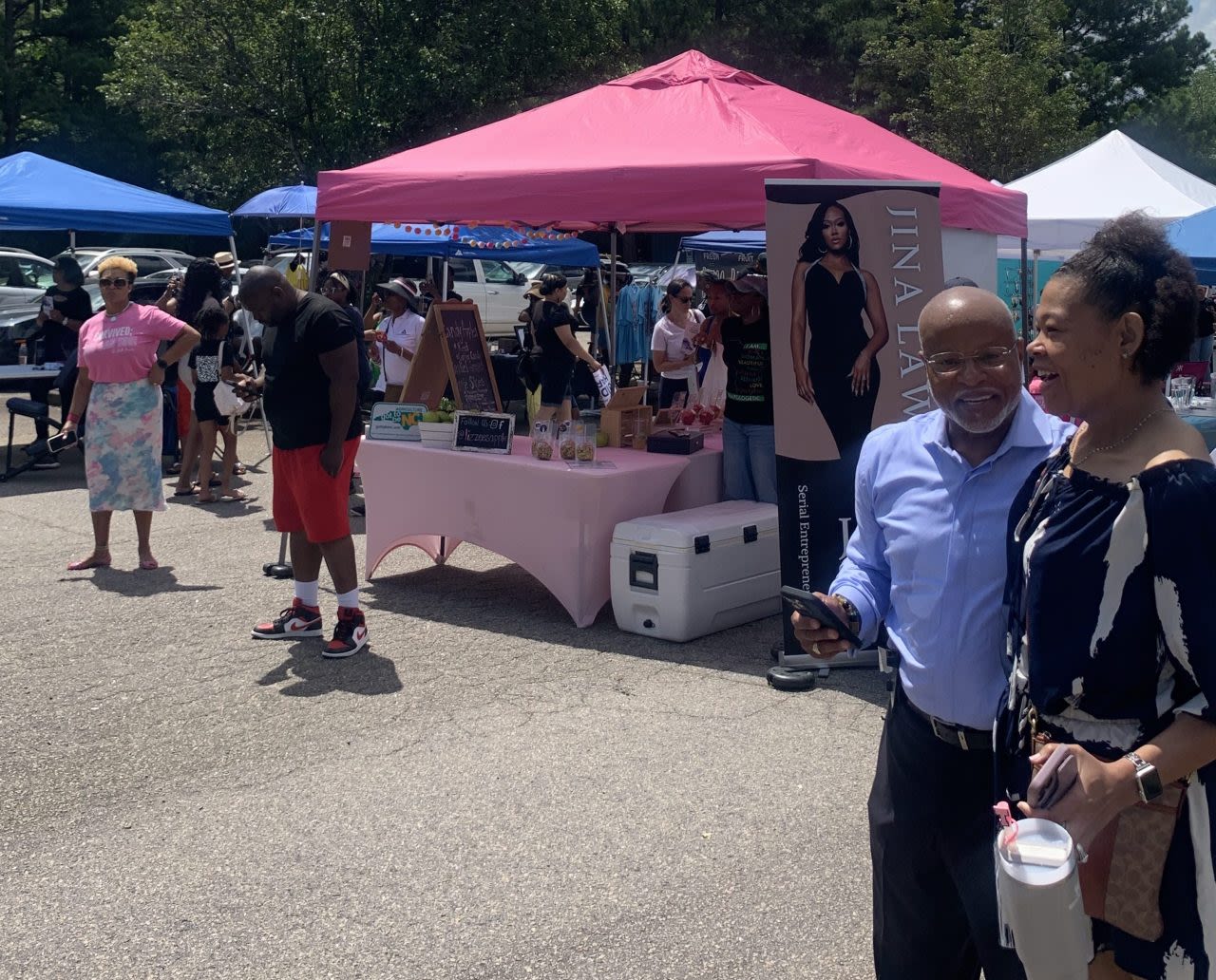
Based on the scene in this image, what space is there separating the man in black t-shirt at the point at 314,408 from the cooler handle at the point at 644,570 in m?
1.39

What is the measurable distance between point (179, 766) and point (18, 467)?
832cm

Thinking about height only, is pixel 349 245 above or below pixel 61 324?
above

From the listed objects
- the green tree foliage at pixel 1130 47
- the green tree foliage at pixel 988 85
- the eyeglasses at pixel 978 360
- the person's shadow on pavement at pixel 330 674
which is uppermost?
the green tree foliage at pixel 1130 47

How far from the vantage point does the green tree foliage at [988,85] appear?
2723 centimetres

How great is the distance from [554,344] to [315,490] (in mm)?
5240

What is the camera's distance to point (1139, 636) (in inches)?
79.0

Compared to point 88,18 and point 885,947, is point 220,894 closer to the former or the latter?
point 885,947

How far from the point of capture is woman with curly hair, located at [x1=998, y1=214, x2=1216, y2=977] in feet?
6.44

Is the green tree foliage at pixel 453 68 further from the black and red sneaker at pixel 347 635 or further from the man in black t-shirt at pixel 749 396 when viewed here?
the black and red sneaker at pixel 347 635

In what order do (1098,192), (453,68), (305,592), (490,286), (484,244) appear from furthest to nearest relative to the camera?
(490,286), (453,68), (1098,192), (484,244), (305,592)

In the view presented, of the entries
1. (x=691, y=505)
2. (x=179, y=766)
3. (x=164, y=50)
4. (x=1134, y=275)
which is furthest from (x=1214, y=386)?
(x=164, y=50)

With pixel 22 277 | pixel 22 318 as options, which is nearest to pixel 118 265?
pixel 22 318

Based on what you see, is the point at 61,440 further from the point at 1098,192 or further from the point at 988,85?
the point at 988,85

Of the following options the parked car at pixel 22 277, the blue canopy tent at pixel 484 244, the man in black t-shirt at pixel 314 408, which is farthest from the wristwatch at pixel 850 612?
the parked car at pixel 22 277
